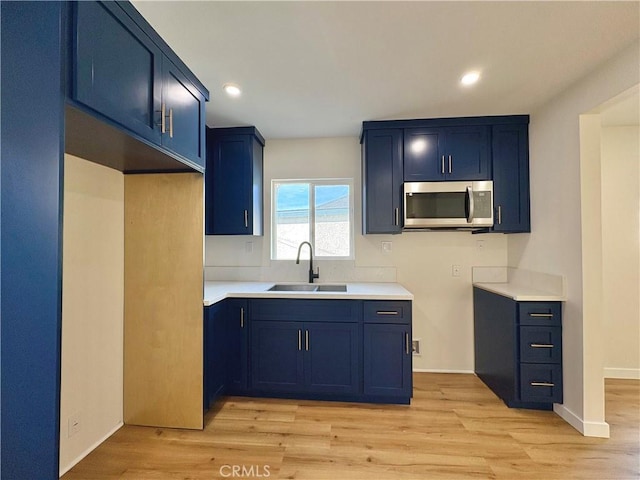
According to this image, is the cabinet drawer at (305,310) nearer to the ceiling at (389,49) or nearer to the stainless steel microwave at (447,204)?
the stainless steel microwave at (447,204)

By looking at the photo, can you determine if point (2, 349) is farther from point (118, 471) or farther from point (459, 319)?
point (459, 319)

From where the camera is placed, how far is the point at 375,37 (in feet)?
5.51

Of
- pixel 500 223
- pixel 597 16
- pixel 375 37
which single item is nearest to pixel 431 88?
pixel 375 37

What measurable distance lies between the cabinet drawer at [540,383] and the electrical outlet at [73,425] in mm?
2942

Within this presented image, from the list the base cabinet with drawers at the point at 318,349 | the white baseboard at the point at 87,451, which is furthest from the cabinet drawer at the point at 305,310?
the white baseboard at the point at 87,451

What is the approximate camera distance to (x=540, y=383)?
2316 millimetres

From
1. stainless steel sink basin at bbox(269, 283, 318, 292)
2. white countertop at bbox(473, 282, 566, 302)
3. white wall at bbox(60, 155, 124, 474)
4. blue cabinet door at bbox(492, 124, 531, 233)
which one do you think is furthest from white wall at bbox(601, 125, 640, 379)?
white wall at bbox(60, 155, 124, 474)

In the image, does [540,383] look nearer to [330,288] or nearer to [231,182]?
[330,288]

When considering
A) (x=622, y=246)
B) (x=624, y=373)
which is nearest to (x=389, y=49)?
(x=622, y=246)

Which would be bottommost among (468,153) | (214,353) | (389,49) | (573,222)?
(214,353)

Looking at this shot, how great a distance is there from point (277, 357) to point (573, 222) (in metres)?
2.40

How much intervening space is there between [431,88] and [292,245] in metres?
1.92

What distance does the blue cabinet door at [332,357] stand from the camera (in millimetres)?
2477

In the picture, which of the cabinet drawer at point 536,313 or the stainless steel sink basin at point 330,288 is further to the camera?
the stainless steel sink basin at point 330,288
